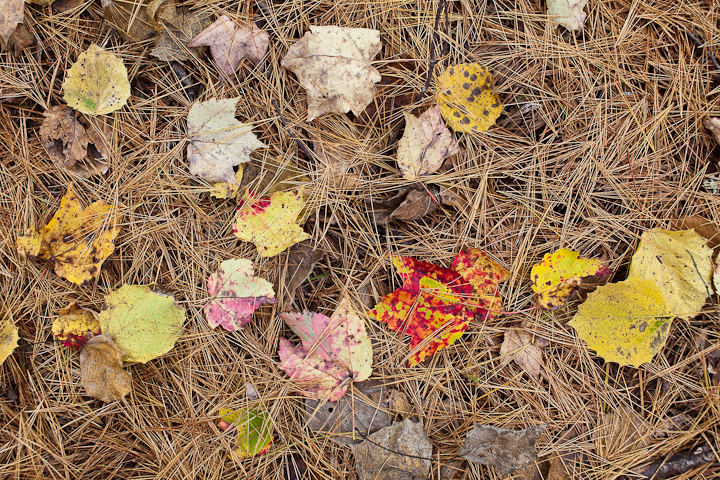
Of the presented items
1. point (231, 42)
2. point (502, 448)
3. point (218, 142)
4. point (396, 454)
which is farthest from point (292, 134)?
point (502, 448)

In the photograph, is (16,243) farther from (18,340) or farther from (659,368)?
(659,368)

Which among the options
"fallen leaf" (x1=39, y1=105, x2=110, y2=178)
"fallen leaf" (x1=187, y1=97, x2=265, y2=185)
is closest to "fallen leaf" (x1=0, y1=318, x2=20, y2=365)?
"fallen leaf" (x1=39, y1=105, x2=110, y2=178)

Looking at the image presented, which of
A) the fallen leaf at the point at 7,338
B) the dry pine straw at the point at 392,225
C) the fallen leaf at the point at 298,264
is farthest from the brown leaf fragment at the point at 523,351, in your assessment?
the fallen leaf at the point at 7,338

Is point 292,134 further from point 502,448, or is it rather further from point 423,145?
point 502,448

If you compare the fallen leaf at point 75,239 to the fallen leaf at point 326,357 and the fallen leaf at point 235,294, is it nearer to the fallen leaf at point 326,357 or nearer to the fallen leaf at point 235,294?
the fallen leaf at point 235,294

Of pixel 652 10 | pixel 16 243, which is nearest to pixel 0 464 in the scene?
pixel 16 243
